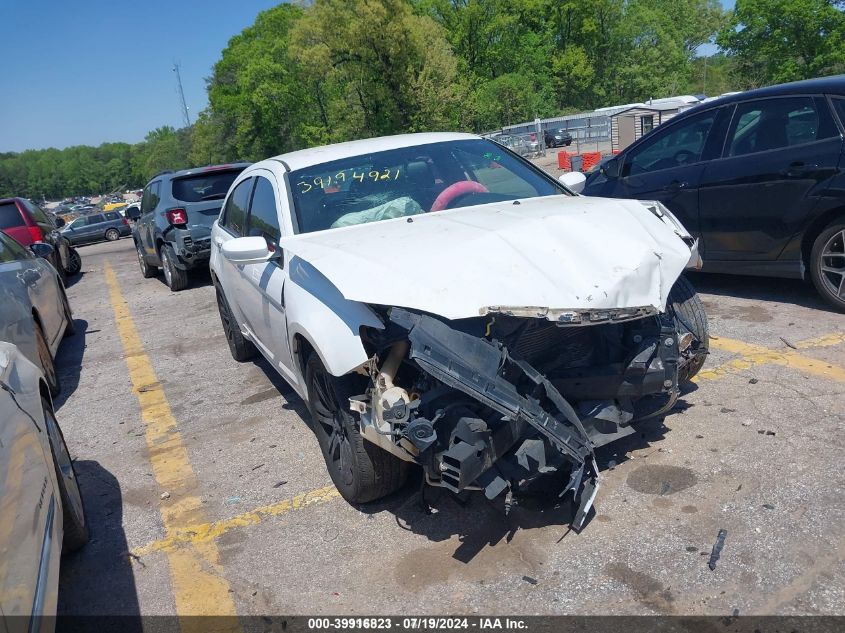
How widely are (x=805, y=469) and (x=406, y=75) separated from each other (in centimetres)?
3790

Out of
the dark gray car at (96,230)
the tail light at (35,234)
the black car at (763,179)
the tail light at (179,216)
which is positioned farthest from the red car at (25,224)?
the dark gray car at (96,230)

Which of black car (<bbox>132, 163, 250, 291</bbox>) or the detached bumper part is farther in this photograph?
black car (<bbox>132, 163, 250, 291</bbox>)

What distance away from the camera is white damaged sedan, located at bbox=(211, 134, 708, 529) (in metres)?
2.89

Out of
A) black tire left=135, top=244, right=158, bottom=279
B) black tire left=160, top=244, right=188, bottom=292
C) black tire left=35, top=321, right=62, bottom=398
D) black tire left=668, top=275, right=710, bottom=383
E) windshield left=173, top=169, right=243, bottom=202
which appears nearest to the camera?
black tire left=668, top=275, right=710, bottom=383

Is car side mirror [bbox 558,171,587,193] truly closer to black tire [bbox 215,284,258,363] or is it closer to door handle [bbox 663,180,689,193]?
door handle [bbox 663,180,689,193]

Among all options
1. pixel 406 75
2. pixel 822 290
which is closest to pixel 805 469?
pixel 822 290

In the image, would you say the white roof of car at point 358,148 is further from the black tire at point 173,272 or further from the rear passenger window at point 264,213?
the black tire at point 173,272

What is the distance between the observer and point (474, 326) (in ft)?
9.89

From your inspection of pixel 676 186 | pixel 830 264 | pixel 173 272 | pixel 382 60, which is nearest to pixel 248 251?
pixel 676 186

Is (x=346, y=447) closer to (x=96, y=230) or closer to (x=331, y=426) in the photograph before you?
(x=331, y=426)

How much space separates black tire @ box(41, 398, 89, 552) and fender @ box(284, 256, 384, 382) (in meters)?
1.24

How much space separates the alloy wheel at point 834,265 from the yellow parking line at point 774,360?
0.51 metres

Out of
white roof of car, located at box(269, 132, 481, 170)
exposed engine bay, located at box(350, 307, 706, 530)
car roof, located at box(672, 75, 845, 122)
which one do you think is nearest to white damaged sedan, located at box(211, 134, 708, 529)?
exposed engine bay, located at box(350, 307, 706, 530)

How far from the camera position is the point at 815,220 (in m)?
5.37
